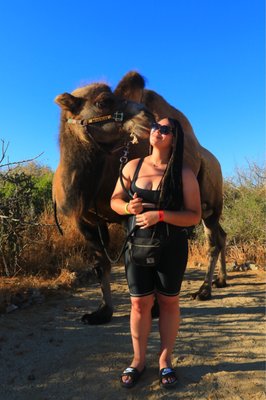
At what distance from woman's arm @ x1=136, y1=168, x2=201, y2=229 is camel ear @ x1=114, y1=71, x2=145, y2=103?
1848mm

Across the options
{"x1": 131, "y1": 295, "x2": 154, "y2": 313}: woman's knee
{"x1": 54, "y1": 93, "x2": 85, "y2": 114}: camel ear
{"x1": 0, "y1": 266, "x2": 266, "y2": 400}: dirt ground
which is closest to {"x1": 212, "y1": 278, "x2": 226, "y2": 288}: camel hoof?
{"x1": 0, "y1": 266, "x2": 266, "y2": 400}: dirt ground

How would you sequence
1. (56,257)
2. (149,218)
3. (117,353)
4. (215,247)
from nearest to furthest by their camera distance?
(149,218)
(117,353)
(215,247)
(56,257)

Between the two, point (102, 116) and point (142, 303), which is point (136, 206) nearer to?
point (142, 303)

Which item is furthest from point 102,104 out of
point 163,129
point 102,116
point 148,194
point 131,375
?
point 131,375

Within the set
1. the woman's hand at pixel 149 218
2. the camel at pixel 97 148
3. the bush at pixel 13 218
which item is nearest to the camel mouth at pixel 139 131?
the camel at pixel 97 148

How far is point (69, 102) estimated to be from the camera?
169 inches

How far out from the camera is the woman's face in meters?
3.14

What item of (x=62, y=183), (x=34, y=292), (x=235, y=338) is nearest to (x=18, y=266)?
(x=34, y=292)

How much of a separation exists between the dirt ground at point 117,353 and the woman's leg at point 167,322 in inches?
8.8

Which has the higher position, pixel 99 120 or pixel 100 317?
pixel 99 120

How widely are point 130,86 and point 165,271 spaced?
2.45 meters

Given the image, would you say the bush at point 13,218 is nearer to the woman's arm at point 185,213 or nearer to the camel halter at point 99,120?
the camel halter at point 99,120

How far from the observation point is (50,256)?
7809 mm

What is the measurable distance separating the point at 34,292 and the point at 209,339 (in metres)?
2.69
